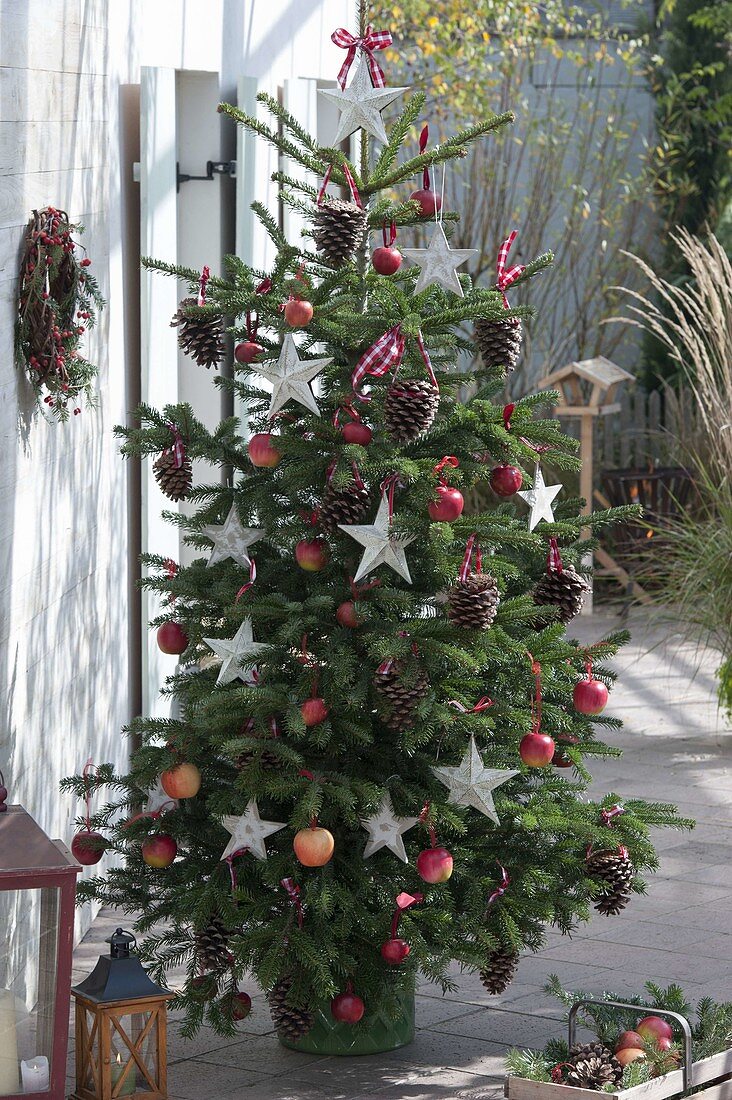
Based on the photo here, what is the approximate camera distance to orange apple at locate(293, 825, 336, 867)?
3295 millimetres

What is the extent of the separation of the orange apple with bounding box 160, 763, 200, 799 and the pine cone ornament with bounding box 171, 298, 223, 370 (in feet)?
3.01

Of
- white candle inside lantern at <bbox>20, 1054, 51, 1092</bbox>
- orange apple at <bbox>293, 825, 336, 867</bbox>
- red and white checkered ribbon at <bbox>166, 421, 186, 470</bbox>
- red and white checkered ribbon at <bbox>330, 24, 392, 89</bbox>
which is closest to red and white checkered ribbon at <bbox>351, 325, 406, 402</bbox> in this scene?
red and white checkered ribbon at <bbox>166, 421, 186, 470</bbox>

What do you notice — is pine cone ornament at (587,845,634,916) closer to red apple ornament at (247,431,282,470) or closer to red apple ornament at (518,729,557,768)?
red apple ornament at (518,729,557,768)

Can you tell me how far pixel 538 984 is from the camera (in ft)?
14.2

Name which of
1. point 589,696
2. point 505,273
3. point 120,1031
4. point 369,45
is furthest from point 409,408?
point 120,1031

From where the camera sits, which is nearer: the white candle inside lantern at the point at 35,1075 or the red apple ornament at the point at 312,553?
the white candle inside lantern at the point at 35,1075

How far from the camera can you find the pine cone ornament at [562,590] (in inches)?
146

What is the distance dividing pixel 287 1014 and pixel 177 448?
4.20 ft

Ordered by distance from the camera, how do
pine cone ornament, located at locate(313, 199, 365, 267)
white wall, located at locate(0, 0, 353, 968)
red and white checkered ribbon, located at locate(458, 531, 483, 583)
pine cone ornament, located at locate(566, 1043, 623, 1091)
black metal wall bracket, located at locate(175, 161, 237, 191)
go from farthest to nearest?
black metal wall bracket, located at locate(175, 161, 237, 191) < white wall, located at locate(0, 0, 353, 968) < pine cone ornament, located at locate(313, 199, 365, 267) < red and white checkered ribbon, located at locate(458, 531, 483, 583) < pine cone ornament, located at locate(566, 1043, 623, 1091)

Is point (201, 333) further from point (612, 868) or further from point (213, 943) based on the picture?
point (612, 868)

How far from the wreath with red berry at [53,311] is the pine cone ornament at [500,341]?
39.7 inches

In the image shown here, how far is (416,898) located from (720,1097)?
2.47 feet

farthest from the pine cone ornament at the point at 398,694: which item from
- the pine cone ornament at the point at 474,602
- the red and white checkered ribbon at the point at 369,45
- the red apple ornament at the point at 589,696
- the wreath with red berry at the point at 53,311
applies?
the red and white checkered ribbon at the point at 369,45

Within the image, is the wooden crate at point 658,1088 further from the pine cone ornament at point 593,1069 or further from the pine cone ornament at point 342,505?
the pine cone ornament at point 342,505
